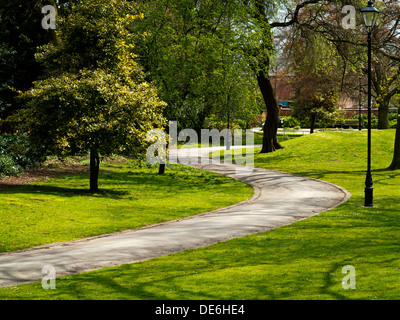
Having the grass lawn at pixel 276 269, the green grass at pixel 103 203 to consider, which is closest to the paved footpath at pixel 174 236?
the grass lawn at pixel 276 269

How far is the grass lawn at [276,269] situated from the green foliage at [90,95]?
806 cm

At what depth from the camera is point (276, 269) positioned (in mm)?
10164

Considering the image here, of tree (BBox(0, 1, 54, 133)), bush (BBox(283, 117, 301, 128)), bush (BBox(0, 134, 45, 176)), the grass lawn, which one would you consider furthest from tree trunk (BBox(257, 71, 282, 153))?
bush (BBox(283, 117, 301, 128))

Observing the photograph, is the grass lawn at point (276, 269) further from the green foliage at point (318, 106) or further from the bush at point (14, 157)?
the green foliage at point (318, 106)

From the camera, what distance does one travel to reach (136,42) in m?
Result: 26.2

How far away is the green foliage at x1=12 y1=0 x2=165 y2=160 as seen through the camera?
19109 millimetres

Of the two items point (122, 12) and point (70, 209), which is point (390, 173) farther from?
point (70, 209)

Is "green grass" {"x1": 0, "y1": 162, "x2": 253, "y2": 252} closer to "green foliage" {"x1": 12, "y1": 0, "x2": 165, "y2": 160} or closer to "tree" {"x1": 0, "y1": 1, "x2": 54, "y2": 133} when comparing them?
"green foliage" {"x1": 12, "y1": 0, "x2": 165, "y2": 160}

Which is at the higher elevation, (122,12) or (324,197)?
(122,12)

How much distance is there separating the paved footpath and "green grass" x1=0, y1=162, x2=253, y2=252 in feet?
2.76

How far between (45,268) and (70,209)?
7.13 metres

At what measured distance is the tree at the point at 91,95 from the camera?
19.1 metres
